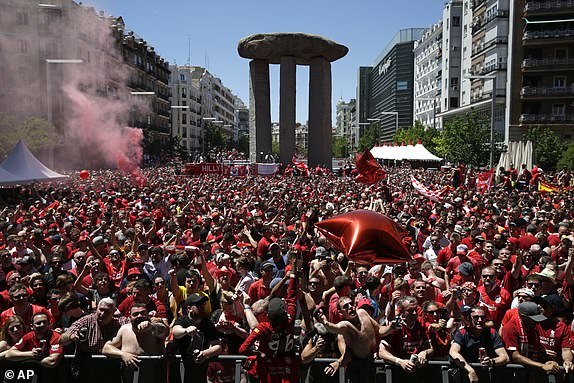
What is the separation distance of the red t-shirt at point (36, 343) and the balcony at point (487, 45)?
53.3 metres

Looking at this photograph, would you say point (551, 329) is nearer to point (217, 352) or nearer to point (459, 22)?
point (217, 352)

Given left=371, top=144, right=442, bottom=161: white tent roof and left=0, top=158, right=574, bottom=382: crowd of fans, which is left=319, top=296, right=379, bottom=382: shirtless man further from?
left=371, top=144, right=442, bottom=161: white tent roof

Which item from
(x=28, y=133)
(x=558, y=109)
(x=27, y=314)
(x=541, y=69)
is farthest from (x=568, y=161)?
(x=27, y=314)

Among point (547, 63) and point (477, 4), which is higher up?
point (477, 4)

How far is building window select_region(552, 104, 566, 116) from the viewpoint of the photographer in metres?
48.4

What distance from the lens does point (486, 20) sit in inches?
2167

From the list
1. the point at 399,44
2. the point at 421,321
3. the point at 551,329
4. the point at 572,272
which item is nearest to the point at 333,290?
the point at 421,321

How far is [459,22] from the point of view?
69.3 meters

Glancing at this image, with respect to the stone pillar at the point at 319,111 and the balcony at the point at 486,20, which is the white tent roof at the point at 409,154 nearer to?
the stone pillar at the point at 319,111

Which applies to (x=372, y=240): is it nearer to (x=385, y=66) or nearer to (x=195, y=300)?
(x=195, y=300)

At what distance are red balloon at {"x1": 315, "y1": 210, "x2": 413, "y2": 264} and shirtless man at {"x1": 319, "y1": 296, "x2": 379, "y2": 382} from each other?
7.51 ft

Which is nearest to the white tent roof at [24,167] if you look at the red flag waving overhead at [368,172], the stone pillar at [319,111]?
the red flag waving overhead at [368,172]

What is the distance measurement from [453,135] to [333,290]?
37.3m

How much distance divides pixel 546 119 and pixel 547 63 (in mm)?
4616
